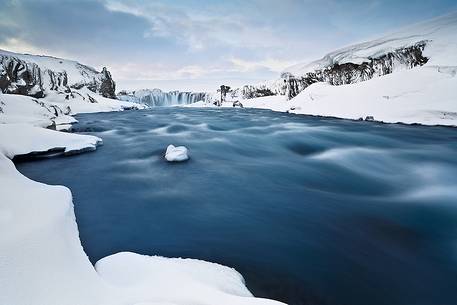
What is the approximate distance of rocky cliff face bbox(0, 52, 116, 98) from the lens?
101ft

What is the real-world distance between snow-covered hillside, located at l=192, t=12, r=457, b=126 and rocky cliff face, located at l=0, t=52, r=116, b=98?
32093 millimetres

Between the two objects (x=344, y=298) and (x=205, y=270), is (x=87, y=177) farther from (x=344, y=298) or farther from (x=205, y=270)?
(x=344, y=298)

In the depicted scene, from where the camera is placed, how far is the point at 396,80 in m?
18.8

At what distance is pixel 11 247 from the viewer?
7.50ft

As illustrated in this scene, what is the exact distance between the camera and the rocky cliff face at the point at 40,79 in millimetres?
30859

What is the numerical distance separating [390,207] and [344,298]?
3185mm

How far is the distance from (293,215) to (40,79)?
58179mm

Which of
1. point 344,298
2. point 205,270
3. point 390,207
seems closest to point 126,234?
point 205,270

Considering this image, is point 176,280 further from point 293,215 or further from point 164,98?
point 164,98

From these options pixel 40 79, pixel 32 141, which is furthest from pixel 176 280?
pixel 40 79

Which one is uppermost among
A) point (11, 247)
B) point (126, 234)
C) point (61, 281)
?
point (11, 247)

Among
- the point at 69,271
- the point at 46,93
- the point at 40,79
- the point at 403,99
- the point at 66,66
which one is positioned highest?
the point at 66,66

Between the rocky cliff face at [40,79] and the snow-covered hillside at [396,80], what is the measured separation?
3209 cm

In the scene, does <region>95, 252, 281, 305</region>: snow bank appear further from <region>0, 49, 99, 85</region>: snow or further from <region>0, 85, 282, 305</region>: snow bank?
<region>0, 49, 99, 85</region>: snow
